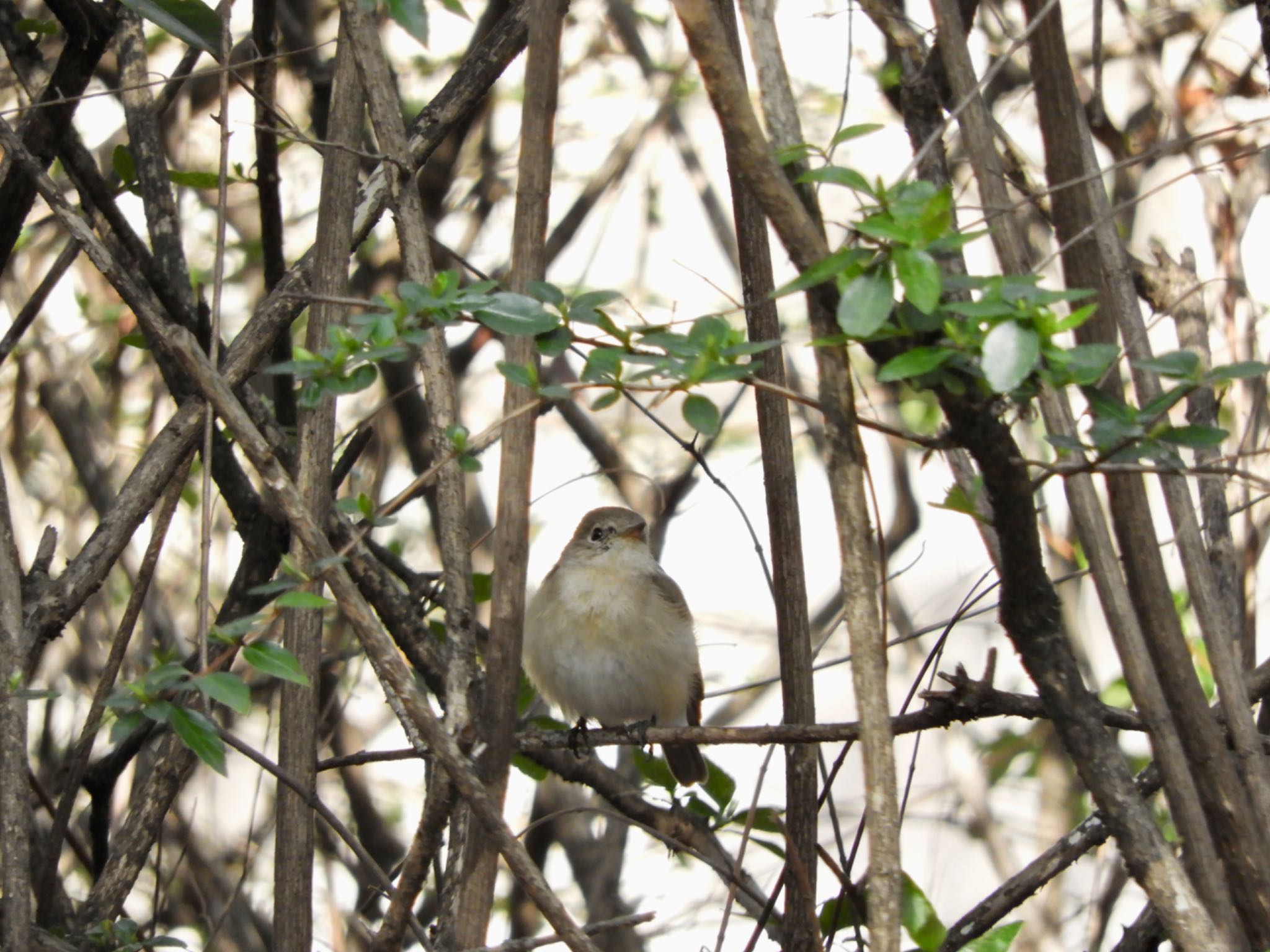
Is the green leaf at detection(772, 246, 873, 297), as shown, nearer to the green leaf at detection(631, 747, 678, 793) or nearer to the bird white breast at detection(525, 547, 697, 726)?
the green leaf at detection(631, 747, 678, 793)

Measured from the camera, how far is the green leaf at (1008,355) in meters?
1.73

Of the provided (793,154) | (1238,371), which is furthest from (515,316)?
(1238,371)

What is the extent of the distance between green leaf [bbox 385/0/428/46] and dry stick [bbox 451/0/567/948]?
228mm

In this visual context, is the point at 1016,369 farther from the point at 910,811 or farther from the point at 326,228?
the point at 910,811

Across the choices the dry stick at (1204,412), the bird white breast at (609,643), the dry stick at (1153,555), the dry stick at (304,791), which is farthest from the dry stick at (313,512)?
the bird white breast at (609,643)

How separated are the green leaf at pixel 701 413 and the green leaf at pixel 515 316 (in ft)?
0.75

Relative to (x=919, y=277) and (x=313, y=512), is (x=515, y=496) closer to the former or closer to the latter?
(x=919, y=277)

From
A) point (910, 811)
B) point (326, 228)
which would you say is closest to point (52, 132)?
point (326, 228)

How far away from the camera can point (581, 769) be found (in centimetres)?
355

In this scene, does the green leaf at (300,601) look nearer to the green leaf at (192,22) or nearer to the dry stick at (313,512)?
the dry stick at (313,512)

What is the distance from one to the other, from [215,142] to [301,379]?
14.0 feet

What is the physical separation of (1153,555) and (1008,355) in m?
0.81

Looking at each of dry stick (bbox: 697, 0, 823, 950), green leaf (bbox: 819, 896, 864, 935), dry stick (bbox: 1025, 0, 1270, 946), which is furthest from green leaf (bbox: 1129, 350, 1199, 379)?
green leaf (bbox: 819, 896, 864, 935)

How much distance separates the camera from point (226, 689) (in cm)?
195
